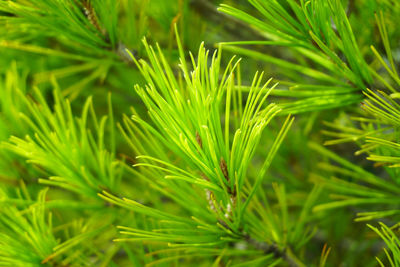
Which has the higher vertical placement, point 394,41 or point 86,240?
point 394,41

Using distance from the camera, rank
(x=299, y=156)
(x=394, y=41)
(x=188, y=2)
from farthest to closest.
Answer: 1. (x=299, y=156)
2. (x=188, y=2)
3. (x=394, y=41)

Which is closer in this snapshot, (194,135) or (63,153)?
(194,135)

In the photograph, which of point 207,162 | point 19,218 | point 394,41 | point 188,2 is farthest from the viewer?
point 188,2

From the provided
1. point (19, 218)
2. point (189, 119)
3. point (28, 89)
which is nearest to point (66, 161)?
point (19, 218)

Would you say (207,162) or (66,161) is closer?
(207,162)

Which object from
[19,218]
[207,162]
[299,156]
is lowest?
[299,156]

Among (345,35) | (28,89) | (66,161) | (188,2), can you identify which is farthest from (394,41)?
(28,89)

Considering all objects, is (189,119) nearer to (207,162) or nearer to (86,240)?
(207,162)

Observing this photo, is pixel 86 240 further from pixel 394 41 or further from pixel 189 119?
pixel 394 41
